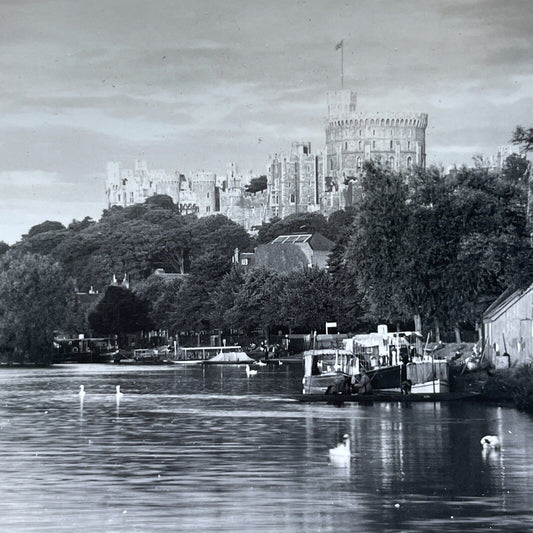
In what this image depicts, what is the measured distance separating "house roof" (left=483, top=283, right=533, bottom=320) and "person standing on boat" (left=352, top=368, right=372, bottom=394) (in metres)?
9.06

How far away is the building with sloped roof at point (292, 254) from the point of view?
601ft

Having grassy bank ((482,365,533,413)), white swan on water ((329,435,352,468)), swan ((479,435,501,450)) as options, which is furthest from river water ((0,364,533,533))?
grassy bank ((482,365,533,413))

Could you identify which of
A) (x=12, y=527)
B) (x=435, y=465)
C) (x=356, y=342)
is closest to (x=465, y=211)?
(x=356, y=342)

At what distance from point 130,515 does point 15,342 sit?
11692 centimetres

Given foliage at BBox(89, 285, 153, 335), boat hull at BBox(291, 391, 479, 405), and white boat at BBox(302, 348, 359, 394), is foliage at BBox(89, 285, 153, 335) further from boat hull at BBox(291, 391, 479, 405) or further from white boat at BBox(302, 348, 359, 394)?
boat hull at BBox(291, 391, 479, 405)

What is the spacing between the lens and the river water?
2830 cm

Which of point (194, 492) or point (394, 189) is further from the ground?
point (394, 189)

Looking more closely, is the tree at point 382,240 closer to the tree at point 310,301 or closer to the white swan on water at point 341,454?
the white swan on water at point 341,454

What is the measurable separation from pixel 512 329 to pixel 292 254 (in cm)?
11717

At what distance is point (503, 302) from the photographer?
231 feet

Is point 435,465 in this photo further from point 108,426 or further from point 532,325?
point 532,325

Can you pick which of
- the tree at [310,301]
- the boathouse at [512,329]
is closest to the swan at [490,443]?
the boathouse at [512,329]

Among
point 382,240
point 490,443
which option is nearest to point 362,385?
point 382,240

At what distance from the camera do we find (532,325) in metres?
66.7
